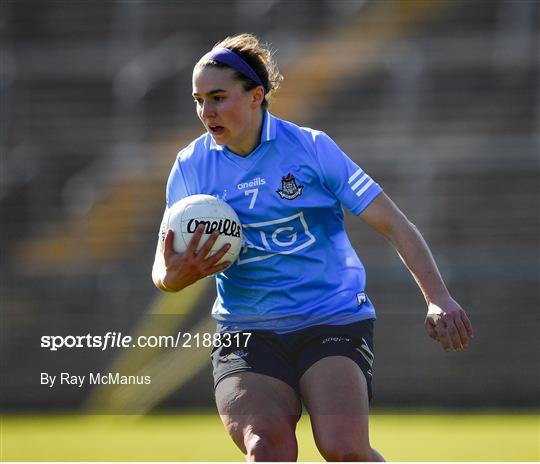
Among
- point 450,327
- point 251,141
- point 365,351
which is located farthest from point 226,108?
point 450,327

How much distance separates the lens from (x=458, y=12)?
42.8ft

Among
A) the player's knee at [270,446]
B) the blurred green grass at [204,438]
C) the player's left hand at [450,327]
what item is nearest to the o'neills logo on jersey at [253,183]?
the player's left hand at [450,327]

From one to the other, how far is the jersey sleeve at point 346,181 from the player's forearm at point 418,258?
0.52ft

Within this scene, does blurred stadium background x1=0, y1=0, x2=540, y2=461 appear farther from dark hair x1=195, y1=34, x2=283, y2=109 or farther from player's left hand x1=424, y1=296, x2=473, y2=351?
player's left hand x1=424, y1=296, x2=473, y2=351

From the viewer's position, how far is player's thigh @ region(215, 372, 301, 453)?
3.82m

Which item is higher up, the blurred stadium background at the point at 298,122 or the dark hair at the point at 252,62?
the blurred stadium background at the point at 298,122

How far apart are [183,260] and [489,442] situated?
374 centimetres

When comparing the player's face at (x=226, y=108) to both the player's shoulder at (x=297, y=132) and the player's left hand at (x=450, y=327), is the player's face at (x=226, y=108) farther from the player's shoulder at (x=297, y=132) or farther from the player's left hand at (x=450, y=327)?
the player's left hand at (x=450, y=327)

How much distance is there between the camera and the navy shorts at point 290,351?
4.05 meters

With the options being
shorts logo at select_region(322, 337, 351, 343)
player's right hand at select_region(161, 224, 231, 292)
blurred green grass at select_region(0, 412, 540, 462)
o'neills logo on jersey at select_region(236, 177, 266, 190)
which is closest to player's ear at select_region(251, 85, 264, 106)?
o'neills logo on jersey at select_region(236, 177, 266, 190)

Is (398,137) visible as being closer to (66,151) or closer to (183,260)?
(66,151)

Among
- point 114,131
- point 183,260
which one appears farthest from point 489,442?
point 114,131

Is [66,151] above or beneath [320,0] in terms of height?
beneath

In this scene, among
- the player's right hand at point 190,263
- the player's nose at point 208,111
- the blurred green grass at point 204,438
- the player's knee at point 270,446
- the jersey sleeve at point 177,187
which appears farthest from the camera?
the blurred green grass at point 204,438
